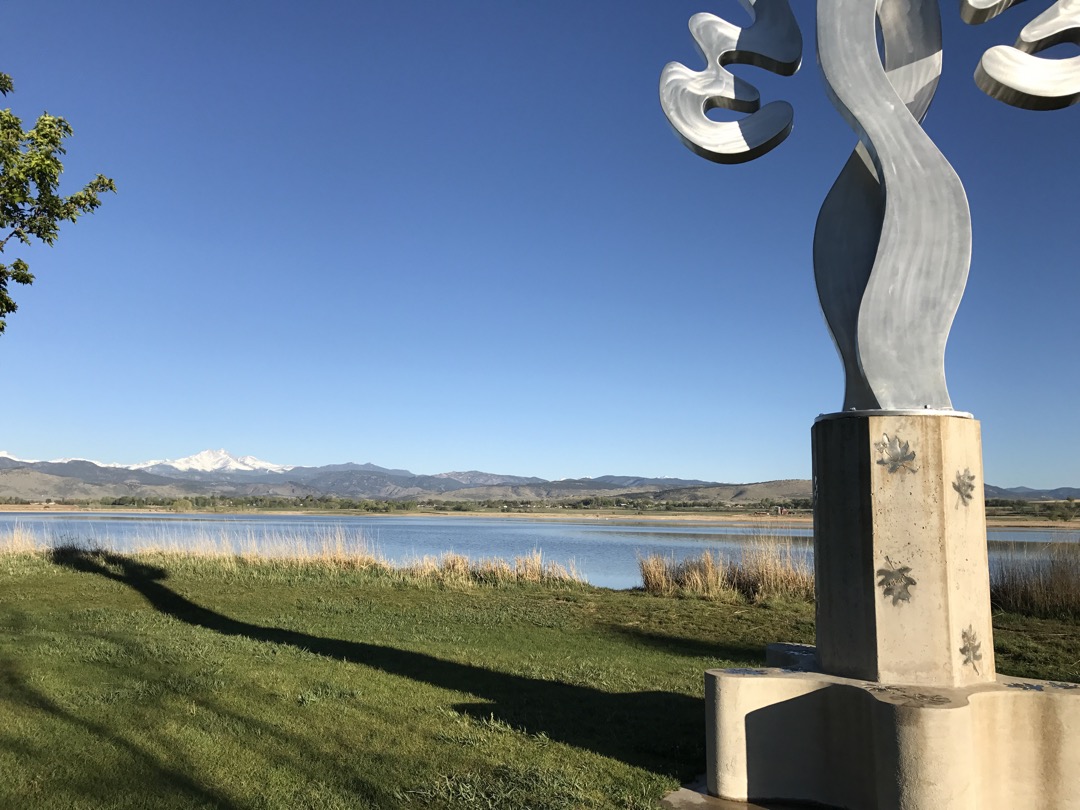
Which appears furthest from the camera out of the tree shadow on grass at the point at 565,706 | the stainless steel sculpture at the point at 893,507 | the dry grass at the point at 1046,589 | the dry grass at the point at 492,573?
the dry grass at the point at 492,573

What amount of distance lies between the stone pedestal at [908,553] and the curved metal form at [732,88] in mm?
1870

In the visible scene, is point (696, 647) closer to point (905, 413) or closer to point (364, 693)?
point (364, 693)

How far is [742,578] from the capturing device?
1352cm

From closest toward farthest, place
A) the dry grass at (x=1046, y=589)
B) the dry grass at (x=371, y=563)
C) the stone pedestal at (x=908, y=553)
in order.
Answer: the stone pedestal at (x=908, y=553) → the dry grass at (x=1046, y=589) → the dry grass at (x=371, y=563)

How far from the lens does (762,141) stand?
500 centimetres

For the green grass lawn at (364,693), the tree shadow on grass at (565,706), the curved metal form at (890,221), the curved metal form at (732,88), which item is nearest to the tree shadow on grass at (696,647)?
the green grass lawn at (364,693)

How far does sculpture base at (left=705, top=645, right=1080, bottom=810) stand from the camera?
350 centimetres

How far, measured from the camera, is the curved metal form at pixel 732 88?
5012 millimetres

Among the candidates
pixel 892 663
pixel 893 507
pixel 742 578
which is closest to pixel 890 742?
pixel 892 663

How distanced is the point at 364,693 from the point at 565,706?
1425mm

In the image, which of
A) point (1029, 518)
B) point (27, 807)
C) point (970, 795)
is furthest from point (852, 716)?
point (1029, 518)

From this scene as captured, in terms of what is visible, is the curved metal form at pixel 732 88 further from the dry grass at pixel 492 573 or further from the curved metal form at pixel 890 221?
the dry grass at pixel 492 573

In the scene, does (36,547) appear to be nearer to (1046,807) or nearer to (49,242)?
(49,242)

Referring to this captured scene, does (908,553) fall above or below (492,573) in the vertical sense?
above
